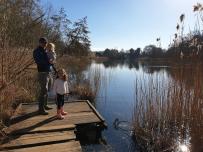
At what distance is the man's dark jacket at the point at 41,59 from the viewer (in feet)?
17.6

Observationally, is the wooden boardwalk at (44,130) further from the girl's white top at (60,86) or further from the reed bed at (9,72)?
the girl's white top at (60,86)

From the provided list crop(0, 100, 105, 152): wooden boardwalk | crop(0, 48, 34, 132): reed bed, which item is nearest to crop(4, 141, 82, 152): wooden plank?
crop(0, 100, 105, 152): wooden boardwalk

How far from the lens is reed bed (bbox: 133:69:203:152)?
5.03 metres

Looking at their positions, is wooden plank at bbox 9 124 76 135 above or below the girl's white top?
below

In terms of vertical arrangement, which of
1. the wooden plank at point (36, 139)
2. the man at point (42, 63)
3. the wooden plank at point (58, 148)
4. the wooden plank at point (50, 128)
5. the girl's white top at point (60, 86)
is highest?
the man at point (42, 63)

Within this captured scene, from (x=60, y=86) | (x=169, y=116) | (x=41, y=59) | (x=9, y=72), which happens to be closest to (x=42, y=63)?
(x=41, y=59)

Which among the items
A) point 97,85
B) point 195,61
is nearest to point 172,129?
point 195,61

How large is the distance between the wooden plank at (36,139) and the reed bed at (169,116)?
1.52 meters

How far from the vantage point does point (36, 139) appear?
4.53 m

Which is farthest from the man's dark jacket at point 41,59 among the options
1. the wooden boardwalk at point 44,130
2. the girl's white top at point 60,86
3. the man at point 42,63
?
the wooden boardwalk at point 44,130

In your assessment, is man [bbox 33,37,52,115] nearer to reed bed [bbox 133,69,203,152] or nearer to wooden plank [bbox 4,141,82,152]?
wooden plank [bbox 4,141,82,152]

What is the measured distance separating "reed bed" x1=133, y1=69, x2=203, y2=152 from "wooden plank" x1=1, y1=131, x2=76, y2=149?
59.7 inches

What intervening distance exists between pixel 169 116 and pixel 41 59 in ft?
9.17

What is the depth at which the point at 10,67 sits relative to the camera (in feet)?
14.1
